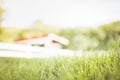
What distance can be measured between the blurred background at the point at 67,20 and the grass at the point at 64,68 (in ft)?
0.39

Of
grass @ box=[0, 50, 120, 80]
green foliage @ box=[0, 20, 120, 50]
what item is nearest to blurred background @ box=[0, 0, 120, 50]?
green foliage @ box=[0, 20, 120, 50]

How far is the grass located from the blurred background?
0.12 metres

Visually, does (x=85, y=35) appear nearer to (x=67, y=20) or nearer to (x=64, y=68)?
(x=67, y=20)

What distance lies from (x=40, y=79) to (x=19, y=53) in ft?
0.99

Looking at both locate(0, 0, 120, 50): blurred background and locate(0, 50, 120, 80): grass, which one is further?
locate(0, 0, 120, 50): blurred background

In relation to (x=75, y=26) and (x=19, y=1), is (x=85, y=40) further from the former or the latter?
(x=19, y=1)

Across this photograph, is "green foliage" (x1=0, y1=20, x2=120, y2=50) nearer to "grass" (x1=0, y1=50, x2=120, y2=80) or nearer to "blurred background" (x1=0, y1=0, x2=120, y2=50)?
"blurred background" (x1=0, y1=0, x2=120, y2=50)

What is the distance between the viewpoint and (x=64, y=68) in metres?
1.95

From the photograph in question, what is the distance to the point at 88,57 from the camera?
1.94 meters

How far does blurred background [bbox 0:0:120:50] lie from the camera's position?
203cm

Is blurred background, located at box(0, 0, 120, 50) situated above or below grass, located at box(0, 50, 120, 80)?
above

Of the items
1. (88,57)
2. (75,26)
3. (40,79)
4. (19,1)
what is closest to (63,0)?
(75,26)

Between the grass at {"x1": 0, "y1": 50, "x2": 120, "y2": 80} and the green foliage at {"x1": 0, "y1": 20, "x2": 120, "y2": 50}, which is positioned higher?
the green foliage at {"x1": 0, "y1": 20, "x2": 120, "y2": 50}

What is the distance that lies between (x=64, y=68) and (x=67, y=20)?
0.42m
